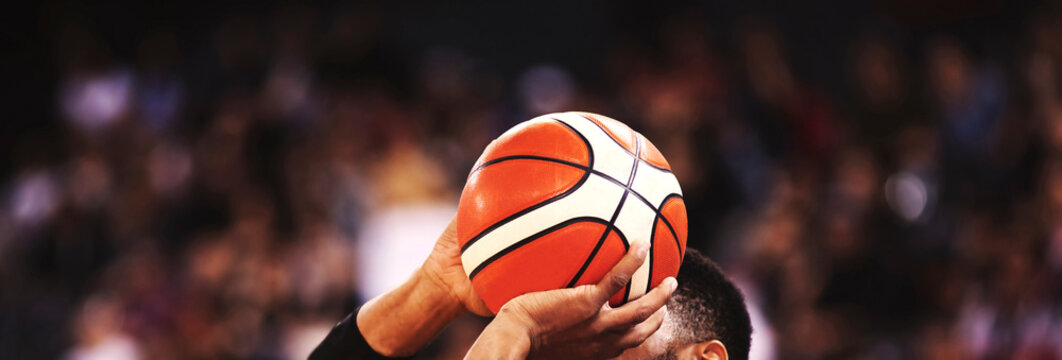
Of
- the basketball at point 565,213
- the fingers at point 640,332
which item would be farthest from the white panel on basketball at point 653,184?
the fingers at point 640,332

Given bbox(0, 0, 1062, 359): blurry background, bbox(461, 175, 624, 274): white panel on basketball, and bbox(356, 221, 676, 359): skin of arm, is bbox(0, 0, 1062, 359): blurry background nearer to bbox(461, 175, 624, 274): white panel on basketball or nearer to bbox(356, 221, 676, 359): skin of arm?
bbox(356, 221, 676, 359): skin of arm

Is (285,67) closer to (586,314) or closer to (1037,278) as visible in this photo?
(1037,278)

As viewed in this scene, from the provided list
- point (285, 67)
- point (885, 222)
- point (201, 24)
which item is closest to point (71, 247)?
point (285, 67)

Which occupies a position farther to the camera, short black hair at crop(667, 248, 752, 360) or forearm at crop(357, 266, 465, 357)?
forearm at crop(357, 266, 465, 357)

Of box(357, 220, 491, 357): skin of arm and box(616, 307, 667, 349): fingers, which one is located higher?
box(357, 220, 491, 357): skin of arm

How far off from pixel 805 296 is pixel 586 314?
14.8 feet

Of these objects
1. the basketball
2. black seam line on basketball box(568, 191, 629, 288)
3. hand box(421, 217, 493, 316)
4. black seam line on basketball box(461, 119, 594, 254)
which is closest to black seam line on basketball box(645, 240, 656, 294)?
the basketball

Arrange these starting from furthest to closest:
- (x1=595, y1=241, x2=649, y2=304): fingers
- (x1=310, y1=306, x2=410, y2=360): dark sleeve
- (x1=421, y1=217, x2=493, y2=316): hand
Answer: (x1=310, y1=306, x2=410, y2=360): dark sleeve → (x1=421, y1=217, x2=493, y2=316): hand → (x1=595, y1=241, x2=649, y2=304): fingers

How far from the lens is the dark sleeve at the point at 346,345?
10.0 ft

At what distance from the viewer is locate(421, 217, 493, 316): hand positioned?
2.95 meters

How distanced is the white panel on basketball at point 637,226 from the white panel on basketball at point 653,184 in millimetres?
31

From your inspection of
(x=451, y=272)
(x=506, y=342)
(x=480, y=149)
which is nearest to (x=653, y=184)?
(x=506, y=342)

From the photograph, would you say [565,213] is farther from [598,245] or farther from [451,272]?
[451,272]

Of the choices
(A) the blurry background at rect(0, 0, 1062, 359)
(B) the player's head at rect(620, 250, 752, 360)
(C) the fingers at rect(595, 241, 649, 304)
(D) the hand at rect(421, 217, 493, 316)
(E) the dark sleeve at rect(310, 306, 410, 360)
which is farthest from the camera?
(A) the blurry background at rect(0, 0, 1062, 359)
